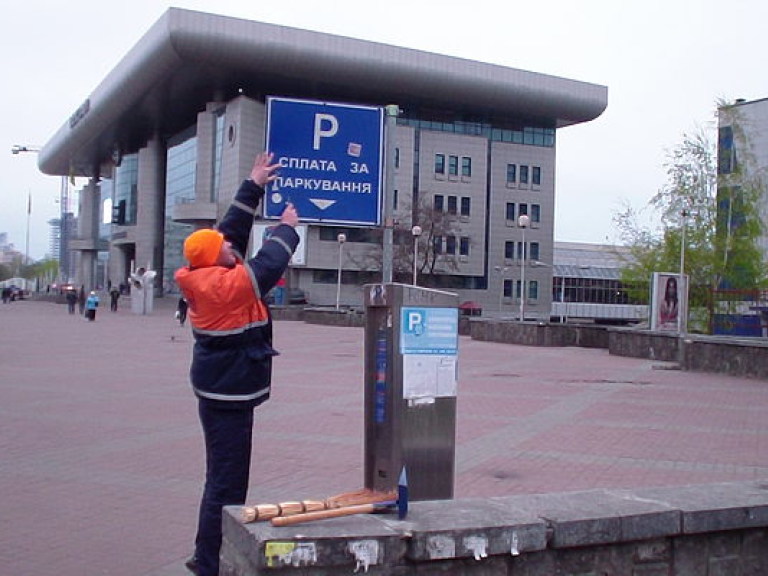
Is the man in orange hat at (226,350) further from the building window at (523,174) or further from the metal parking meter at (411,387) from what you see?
the building window at (523,174)

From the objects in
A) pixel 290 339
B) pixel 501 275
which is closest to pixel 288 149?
pixel 290 339

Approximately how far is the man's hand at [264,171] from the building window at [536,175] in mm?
73934

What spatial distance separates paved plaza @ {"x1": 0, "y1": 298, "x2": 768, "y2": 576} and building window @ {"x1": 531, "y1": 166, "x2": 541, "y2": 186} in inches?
2309

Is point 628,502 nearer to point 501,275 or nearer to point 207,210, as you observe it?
point 207,210

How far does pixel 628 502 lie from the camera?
4.59 metres

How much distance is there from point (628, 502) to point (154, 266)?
80.8m

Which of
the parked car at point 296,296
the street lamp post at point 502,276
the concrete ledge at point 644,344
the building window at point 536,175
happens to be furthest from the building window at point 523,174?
the concrete ledge at point 644,344

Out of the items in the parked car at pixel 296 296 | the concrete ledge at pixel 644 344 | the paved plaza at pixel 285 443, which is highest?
the parked car at pixel 296 296

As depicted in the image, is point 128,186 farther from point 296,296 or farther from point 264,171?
point 264,171

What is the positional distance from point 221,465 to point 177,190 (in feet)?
252

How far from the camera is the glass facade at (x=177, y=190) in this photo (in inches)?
2955

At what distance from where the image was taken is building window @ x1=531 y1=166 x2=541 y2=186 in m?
77.3

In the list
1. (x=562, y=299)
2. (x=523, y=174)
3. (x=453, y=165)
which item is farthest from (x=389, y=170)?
(x=562, y=299)

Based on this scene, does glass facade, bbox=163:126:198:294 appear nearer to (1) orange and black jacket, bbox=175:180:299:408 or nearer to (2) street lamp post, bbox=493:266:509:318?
(2) street lamp post, bbox=493:266:509:318
